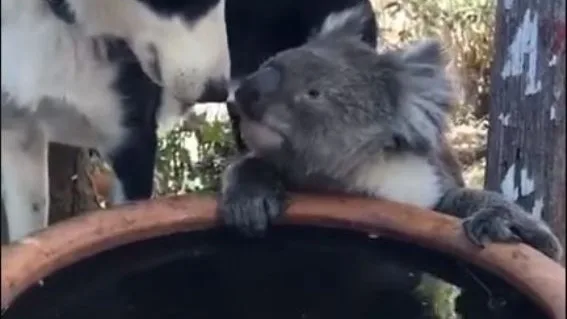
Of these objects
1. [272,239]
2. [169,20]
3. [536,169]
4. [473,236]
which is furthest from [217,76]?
[536,169]

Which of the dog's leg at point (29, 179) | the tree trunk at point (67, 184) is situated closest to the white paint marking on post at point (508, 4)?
the dog's leg at point (29, 179)

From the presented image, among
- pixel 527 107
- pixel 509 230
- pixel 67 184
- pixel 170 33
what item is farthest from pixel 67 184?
pixel 509 230

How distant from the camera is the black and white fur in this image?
2162mm

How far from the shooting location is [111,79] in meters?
2.37

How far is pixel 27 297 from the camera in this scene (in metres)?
1.96

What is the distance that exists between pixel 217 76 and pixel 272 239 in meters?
0.27

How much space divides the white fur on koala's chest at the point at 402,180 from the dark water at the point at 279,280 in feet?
0.56

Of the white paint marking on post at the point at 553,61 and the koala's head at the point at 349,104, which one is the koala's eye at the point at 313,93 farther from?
the white paint marking on post at the point at 553,61

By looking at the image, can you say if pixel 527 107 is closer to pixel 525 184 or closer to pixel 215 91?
pixel 525 184

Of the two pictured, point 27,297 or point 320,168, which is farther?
point 320,168

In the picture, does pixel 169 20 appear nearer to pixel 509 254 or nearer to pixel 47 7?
pixel 47 7

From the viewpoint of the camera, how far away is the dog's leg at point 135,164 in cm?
241

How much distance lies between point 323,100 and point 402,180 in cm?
20

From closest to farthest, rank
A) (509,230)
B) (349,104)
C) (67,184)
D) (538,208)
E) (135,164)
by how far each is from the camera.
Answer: (509,230) → (349,104) → (135,164) → (538,208) → (67,184)
